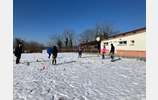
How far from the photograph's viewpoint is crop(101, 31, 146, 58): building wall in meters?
20.6

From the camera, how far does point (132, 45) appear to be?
2259cm

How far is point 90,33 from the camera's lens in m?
70.5

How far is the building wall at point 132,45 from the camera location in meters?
20.6
